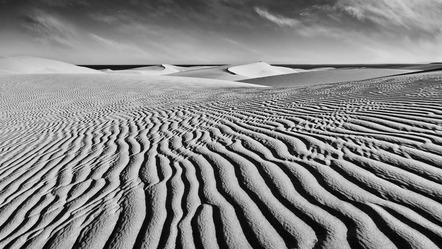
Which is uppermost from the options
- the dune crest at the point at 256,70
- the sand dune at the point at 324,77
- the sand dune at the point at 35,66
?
the sand dune at the point at 324,77

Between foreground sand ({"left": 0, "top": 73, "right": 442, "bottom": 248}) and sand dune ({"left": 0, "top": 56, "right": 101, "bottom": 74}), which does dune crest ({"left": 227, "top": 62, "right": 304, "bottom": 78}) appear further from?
foreground sand ({"left": 0, "top": 73, "right": 442, "bottom": 248})

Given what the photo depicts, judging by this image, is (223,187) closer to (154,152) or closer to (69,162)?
(154,152)

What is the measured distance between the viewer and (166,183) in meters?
3.30

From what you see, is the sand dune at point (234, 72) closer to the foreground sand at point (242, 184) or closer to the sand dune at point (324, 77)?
the sand dune at point (324, 77)

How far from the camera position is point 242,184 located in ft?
10.1

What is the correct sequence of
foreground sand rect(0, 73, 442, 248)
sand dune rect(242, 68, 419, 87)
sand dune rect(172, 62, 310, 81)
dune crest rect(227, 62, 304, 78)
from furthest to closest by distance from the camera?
dune crest rect(227, 62, 304, 78)
sand dune rect(172, 62, 310, 81)
sand dune rect(242, 68, 419, 87)
foreground sand rect(0, 73, 442, 248)

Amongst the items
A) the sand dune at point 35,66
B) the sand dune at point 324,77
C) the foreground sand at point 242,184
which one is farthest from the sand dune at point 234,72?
the foreground sand at point 242,184

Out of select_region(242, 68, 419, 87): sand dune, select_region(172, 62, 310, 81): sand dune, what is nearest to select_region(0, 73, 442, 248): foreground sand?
select_region(242, 68, 419, 87): sand dune

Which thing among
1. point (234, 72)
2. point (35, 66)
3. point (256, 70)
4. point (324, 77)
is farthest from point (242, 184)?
point (256, 70)

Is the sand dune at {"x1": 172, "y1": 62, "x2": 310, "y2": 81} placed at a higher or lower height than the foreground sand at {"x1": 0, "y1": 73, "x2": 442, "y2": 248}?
lower

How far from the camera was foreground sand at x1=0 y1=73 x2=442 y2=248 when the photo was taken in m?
2.21

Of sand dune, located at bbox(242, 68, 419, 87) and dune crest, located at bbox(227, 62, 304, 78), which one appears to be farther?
dune crest, located at bbox(227, 62, 304, 78)

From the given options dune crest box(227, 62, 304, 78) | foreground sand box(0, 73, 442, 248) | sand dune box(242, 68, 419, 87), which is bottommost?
dune crest box(227, 62, 304, 78)

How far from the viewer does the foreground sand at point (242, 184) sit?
7.26 feet
